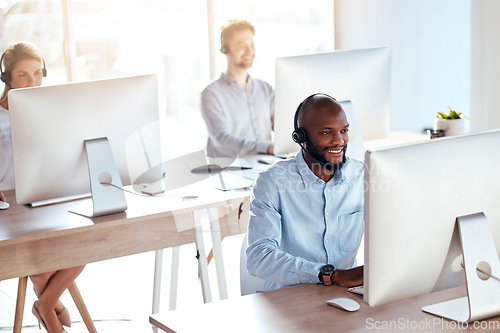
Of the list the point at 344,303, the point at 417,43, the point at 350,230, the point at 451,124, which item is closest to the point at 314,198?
the point at 350,230

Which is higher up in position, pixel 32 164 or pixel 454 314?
pixel 32 164

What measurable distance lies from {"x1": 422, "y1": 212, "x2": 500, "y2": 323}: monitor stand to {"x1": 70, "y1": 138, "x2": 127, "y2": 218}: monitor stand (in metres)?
1.44

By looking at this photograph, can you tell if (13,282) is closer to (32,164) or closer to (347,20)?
(32,164)

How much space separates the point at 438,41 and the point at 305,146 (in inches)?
149

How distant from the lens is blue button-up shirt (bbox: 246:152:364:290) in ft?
6.82

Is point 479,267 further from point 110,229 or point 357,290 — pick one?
point 110,229

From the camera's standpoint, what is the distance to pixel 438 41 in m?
5.57

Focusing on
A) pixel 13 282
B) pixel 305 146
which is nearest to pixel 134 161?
pixel 305 146

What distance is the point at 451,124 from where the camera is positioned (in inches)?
131

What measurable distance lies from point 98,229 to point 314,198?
3.21 feet

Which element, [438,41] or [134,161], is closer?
[134,161]

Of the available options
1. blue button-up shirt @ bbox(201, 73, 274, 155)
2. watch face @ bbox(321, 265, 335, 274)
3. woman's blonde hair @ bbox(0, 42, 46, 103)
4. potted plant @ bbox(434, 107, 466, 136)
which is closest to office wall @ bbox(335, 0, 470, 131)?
blue button-up shirt @ bbox(201, 73, 274, 155)

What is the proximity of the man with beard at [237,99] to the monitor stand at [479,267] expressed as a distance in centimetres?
236

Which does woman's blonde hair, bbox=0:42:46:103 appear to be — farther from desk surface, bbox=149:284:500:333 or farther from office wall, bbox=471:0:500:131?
office wall, bbox=471:0:500:131
